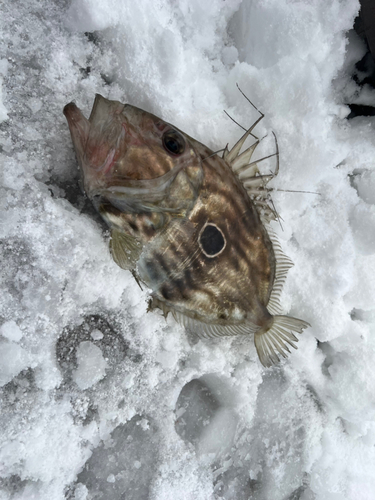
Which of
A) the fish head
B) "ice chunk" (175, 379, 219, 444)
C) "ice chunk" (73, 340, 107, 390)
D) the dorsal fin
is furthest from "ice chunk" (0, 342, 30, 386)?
the dorsal fin

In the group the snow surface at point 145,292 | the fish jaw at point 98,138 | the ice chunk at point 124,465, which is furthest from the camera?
the ice chunk at point 124,465

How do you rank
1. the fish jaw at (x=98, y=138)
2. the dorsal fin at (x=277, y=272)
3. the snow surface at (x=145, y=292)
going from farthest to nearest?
1. the dorsal fin at (x=277, y=272)
2. the snow surface at (x=145, y=292)
3. the fish jaw at (x=98, y=138)

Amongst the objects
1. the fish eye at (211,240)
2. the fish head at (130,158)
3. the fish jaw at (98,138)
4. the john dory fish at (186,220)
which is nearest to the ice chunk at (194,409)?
the john dory fish at (186,220)

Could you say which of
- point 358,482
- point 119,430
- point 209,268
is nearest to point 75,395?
point 119,430

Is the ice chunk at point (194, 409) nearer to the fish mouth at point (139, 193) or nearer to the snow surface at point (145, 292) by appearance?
the snow surface at point (145, 292)

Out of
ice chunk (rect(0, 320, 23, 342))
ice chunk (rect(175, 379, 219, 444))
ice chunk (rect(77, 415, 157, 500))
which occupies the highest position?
ice chunk (rect(0, 320, 23, 342))

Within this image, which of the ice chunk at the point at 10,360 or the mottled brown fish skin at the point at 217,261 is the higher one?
the mottled brown fish skin at the point at 217,261

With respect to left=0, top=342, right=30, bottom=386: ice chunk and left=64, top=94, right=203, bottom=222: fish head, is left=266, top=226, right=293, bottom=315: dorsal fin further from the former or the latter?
left=0, top=342, right=30, bottom=386: ice chunk

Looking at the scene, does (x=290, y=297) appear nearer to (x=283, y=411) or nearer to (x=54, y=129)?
(x=283, y=411)
